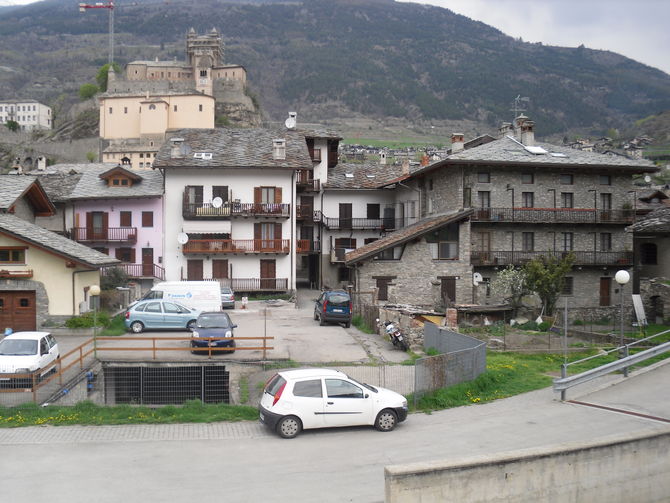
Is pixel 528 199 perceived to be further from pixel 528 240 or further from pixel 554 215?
pixel 528 240

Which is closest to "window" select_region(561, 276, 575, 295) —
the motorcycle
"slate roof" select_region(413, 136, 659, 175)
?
"slate roof" select_region(413, 136, 659, 175)

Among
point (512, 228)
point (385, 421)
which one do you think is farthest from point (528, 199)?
point (385, 421)

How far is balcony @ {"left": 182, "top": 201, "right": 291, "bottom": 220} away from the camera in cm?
4372

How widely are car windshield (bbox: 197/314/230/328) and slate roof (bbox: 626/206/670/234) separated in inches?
1094

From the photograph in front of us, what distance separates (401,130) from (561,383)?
7370 inches

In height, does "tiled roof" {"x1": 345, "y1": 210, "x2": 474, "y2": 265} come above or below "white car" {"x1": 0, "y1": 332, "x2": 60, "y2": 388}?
above

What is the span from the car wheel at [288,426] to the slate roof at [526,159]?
2601cm

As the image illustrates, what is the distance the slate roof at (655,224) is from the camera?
39.2m

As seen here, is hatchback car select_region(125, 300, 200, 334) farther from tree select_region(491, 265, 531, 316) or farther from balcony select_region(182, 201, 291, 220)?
tree select_region(491, 265, 531, 316)

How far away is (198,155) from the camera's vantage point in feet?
147

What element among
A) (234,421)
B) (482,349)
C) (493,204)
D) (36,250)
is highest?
(493,204)

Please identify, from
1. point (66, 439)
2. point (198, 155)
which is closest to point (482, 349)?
point (66, 439)

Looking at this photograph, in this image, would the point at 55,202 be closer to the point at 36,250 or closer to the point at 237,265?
the point at 237,265

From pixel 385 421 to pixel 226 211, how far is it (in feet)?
99.1
